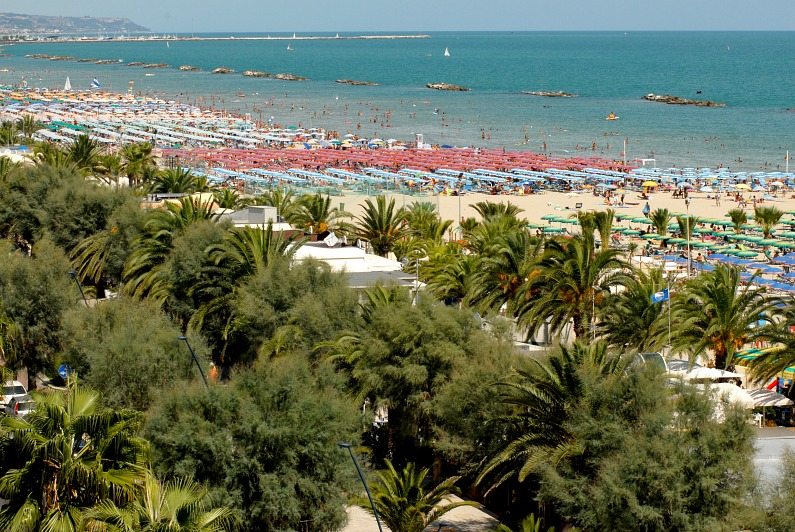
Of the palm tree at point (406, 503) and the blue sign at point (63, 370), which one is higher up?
the blue sign at point (63, 370)

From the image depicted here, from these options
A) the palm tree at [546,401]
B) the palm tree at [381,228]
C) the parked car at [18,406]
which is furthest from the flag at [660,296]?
the palm tree at [381,228]

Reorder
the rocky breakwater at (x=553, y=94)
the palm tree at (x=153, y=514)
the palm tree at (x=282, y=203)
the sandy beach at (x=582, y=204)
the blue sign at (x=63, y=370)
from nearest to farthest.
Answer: the palm tree at (x=153, y=514)
the blue sign at (x=63, y=370)
the palm tree at (x=282, y=203)
the sandy beach at (x=582, y=204)
the rocky breakwater at (x=553, y=94)

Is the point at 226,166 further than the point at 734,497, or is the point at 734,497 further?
the point at 226,166

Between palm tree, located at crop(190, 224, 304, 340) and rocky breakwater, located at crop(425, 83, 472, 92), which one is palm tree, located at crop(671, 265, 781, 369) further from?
rocky breakwater, located at crop(425, 83, 472, 92)

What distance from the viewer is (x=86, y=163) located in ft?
133

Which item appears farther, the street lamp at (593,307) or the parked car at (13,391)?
the street lamp at (593,307)

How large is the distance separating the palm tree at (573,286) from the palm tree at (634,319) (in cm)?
32

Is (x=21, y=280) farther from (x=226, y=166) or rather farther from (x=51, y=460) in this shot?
(x=226, y=166)

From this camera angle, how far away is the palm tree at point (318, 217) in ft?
107

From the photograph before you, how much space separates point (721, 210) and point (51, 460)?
1633 inches

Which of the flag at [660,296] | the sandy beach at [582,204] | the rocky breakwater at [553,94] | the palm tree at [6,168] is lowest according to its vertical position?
the sandy beach at [582,204]

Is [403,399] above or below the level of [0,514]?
below

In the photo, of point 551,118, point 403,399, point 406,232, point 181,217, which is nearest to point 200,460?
point 403,399

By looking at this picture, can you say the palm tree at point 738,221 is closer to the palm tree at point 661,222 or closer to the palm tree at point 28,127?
the palm tree at point 661,222
